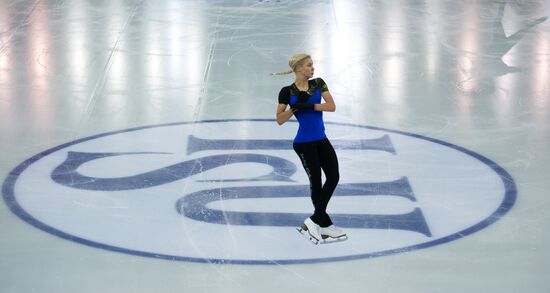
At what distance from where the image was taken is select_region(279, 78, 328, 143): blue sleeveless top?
6.64m

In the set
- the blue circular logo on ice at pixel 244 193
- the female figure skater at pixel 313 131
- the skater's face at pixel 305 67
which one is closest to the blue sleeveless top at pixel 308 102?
the female figure skater at pixel 313 131

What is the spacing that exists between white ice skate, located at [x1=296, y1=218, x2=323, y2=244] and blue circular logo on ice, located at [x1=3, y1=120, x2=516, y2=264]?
67 millimetres

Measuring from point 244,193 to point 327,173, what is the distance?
1.29m

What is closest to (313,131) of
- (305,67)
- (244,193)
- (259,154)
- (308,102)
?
(308,102)

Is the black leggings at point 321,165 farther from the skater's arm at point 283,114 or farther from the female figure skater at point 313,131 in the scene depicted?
the skater's arm at point 283,114

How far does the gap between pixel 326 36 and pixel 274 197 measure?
23.9 ft

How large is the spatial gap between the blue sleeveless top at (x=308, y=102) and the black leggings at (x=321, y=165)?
0.18 ft

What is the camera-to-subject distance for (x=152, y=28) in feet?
50.2

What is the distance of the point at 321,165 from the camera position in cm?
682

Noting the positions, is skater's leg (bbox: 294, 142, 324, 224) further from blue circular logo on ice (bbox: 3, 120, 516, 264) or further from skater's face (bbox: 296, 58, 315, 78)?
skater's face (bbox: 296, 58, 315, 78)

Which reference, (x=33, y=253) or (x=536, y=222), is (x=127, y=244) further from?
(x=536, y=222)

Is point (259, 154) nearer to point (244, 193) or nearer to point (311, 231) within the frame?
point (244, 193)

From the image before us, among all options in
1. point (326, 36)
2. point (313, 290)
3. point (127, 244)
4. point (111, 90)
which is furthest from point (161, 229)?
point (326, 36)

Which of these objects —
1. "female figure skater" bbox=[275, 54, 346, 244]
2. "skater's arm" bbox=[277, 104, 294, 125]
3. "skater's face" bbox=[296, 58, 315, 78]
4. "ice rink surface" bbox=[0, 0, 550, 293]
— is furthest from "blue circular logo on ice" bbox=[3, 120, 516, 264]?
"skater's face" bbox=[296, 58, 315, 78]
